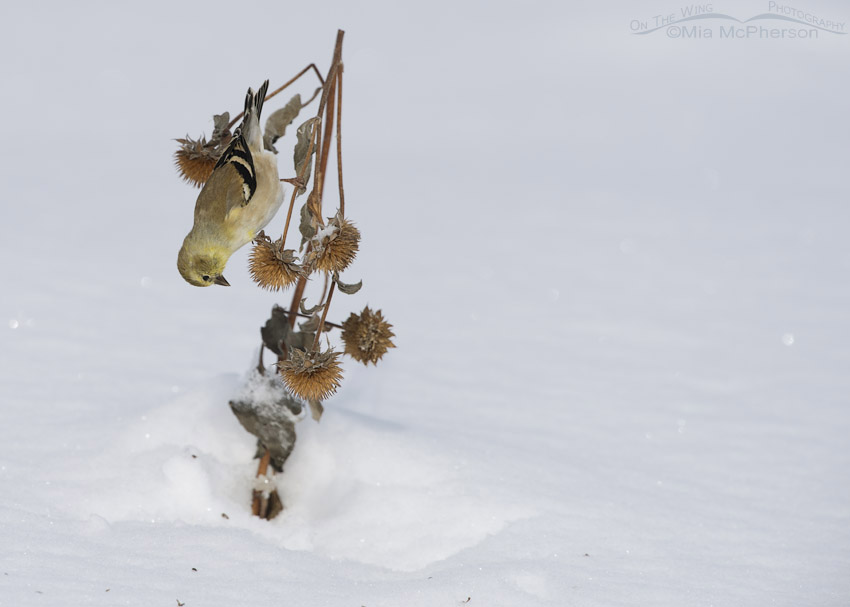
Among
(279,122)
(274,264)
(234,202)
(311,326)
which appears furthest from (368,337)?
(279,122)

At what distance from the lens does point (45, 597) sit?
1783 mm

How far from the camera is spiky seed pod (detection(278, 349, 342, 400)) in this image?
6.52 feet

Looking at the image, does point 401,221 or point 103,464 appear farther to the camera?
point 401,221

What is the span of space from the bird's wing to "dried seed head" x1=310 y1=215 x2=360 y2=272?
246mm

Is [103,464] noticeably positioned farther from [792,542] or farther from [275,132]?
[792,542]

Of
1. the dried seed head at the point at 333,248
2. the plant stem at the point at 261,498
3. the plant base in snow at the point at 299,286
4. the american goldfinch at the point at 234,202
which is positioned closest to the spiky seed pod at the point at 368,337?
the plant base in snow at the point at 299,286

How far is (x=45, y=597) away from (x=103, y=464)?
682mm

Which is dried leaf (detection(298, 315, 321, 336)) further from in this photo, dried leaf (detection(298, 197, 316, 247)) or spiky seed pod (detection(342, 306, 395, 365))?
dried leaf (detection(298, 197, 316, 247))

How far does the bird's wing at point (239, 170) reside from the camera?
2.06 meters

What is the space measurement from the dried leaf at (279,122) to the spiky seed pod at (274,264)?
39cm

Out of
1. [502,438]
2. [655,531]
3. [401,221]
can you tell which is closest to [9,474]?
[502,438]

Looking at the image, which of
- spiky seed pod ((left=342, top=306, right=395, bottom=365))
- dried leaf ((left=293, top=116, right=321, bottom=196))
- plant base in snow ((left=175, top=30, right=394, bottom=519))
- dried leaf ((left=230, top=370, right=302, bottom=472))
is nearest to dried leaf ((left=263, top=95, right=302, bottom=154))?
plant base in snow ((left=175, top=30, right=394, bottom=519))

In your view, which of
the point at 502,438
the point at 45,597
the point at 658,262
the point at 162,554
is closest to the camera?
the point at 45,597

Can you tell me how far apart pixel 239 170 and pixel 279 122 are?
0.68 feet
